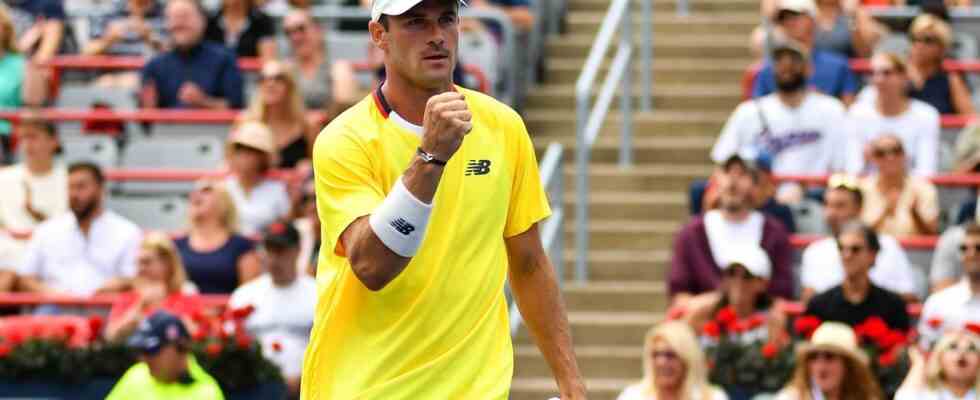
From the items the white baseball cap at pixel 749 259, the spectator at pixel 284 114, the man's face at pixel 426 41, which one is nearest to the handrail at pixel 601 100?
the spectator at pixel 284 114

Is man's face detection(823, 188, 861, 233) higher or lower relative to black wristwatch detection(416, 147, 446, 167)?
lower

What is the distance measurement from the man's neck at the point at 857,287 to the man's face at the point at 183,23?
5.33m

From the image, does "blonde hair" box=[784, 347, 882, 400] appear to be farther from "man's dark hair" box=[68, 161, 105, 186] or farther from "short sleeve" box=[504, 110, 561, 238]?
"short sleeve" box=[504, 110, 561, 238]

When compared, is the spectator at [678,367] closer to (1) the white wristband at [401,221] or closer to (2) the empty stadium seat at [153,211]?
(2) the empty stadium seat at [153,211]

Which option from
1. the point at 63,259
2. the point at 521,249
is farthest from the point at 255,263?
the point at 521,249

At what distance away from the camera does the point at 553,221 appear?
13.7 meters

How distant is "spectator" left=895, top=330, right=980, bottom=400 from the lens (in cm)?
1070

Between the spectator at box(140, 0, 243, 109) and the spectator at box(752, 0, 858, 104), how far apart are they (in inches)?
140

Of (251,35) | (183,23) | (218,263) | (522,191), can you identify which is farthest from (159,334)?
(522,191)

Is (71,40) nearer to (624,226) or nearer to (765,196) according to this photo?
(624,226)

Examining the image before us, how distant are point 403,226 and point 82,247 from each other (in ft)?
26.6

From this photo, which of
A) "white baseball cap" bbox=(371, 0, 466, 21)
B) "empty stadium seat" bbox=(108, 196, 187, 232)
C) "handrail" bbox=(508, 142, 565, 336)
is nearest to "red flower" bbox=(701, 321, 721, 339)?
"handrail" bbox=(508, 142, 565, 336)

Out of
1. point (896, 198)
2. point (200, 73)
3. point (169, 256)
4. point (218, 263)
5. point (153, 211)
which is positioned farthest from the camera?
point (200, 73)

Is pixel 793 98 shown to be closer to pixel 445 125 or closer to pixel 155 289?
pixel 155 289
